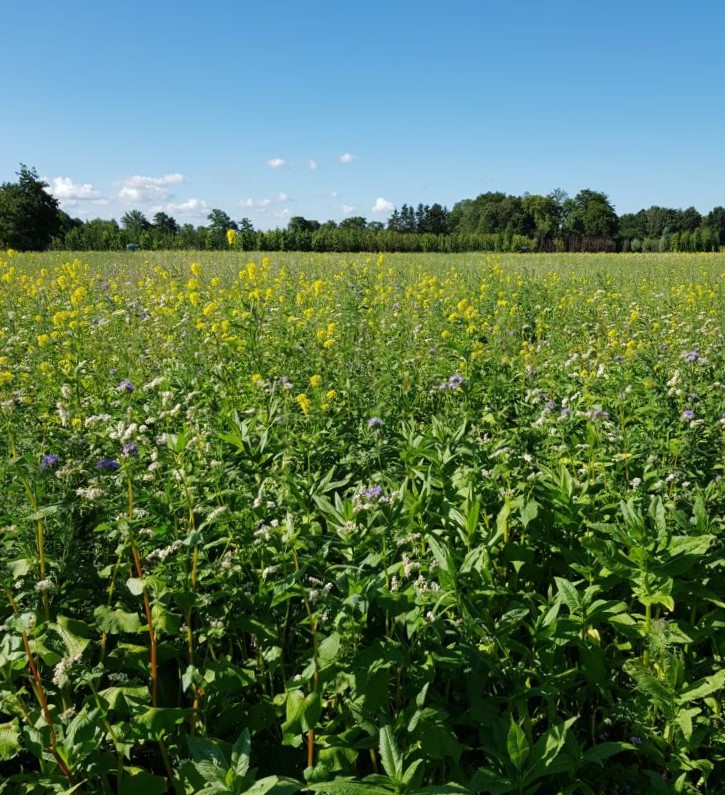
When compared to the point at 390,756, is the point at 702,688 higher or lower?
lower

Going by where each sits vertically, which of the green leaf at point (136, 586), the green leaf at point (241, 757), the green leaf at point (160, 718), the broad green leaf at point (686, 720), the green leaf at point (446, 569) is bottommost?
the broad green leaf at point (686, 720)

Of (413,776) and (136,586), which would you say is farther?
(136,586)

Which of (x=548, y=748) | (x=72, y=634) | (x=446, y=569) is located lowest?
(x=548, y=748)

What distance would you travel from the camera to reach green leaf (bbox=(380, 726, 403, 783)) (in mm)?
1480

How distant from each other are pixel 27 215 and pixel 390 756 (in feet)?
193

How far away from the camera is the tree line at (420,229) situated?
4062 cm

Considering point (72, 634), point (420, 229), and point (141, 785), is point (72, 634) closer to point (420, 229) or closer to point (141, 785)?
point (141, 785)

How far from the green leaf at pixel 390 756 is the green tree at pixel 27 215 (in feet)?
175

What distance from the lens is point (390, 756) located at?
5.03 feet

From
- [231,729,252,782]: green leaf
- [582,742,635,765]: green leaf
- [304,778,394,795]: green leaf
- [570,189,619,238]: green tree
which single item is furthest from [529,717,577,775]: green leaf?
[570,189,619,238]: green tree

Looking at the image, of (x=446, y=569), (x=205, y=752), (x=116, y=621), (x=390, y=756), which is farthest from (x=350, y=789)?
(x=116, y=621)

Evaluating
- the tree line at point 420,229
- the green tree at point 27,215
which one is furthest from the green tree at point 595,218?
the green tree at point 27,215

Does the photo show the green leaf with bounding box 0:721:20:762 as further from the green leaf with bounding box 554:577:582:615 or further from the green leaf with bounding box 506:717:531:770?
the green leaf with bounding box 554:577:582:615

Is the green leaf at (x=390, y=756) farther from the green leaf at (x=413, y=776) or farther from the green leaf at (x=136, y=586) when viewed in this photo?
the green leaf at (x=136, y=586)
